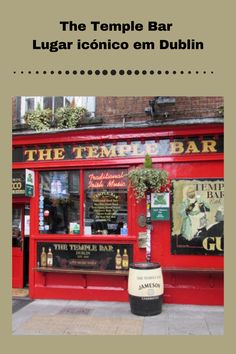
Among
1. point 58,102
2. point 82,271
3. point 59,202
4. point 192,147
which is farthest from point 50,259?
point 192,147

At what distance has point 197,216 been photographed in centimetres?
841

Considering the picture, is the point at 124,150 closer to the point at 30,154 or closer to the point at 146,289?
the point at 30,154

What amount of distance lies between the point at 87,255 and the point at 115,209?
1155mm

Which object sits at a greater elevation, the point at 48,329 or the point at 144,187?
the point at 144,187

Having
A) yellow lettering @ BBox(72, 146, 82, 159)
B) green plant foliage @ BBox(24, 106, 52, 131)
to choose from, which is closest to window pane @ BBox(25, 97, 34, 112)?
green plant foliage @ BBox(24, 106, 52, 131)

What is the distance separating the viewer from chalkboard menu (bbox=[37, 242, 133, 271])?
8688 mm

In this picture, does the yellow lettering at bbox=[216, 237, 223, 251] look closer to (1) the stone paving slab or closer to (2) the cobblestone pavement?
(2) the cobblestone pavement

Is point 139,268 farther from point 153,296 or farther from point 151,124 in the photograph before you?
point 151,124

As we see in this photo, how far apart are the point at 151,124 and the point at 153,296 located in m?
3.40

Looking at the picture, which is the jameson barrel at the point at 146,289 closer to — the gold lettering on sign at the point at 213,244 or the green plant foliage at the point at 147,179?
the gold lettering on sign at the point at 213,244

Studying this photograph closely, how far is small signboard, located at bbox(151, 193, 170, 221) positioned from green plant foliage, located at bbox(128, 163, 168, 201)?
0.75 feet

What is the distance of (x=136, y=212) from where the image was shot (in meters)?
8.69
